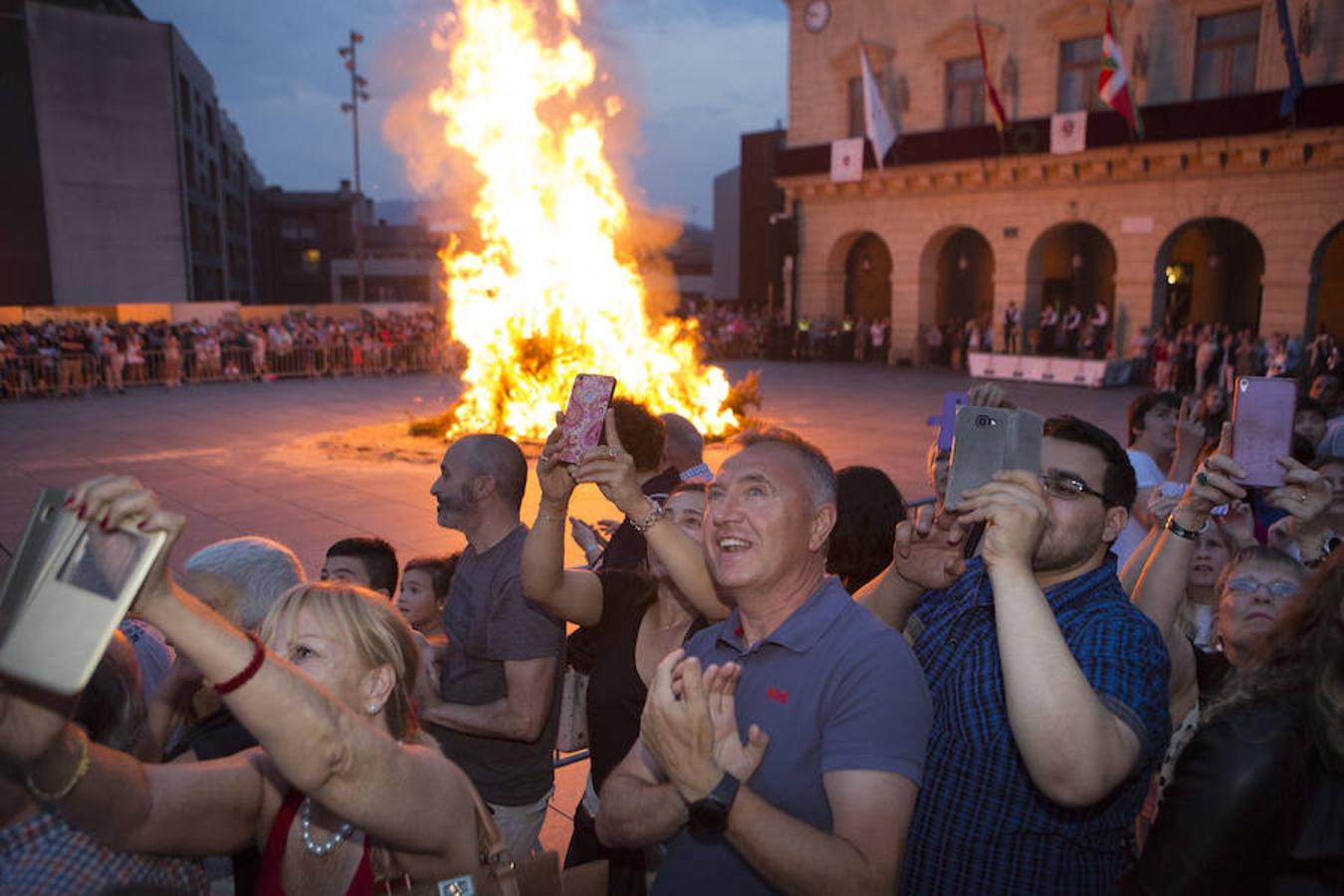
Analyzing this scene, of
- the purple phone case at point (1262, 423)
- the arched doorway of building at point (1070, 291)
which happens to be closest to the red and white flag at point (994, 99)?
the arched doorway of building at point (1070, 291)

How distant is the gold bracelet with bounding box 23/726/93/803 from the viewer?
162cm

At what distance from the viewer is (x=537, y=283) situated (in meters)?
15.6

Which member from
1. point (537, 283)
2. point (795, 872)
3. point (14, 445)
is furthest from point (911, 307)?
point (795, 872)

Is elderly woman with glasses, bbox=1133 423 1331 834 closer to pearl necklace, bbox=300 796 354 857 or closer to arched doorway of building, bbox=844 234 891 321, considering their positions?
pearl necklace, bbox=300 796 354 857

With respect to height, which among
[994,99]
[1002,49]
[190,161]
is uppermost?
[1002,49]

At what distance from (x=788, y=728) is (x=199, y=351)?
2574cm

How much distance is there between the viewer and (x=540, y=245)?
15.9 m

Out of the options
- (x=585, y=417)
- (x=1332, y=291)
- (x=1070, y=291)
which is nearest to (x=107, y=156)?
(x=1070, y=291)

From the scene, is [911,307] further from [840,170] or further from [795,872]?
[795,872]

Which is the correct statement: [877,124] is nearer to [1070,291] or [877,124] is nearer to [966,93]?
[966,93]

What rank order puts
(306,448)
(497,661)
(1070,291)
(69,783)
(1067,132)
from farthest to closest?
1. (1070,291)
2. (1067,132)
3. (306,448)
4. (497,661)
5. (69,783)

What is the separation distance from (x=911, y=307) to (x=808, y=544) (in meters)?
29.4

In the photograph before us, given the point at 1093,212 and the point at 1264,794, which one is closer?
the point at 1264,794

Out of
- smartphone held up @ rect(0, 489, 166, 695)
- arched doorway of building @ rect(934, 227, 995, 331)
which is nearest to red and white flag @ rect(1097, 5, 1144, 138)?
arched doorway of building @ rect(934, 227, 995, 331)
